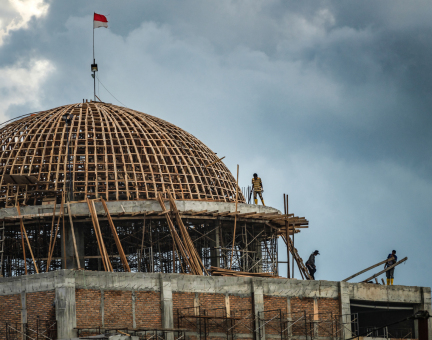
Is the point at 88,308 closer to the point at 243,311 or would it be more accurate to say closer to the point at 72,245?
the point at 243,311

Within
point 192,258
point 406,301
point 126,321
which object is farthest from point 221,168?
point 126,321

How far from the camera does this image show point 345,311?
127 feet

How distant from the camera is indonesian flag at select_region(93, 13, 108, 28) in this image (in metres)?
52.7

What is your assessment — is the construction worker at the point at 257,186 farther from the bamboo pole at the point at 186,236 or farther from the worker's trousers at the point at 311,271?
the bamboo pole at the point at 186,236

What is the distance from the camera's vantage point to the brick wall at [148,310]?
110 feet

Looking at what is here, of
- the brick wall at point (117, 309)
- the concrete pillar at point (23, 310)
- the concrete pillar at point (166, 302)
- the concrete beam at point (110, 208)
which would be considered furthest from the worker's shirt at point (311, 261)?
the concrete pillar at point (23, 310)

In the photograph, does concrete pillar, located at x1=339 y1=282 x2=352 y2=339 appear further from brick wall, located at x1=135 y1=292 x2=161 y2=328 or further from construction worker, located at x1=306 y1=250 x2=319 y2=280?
brick wall, located at x1=135 y1=292 x2=161 y2=328

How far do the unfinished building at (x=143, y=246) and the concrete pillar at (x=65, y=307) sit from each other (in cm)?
4

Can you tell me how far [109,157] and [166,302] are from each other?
41.1 ft

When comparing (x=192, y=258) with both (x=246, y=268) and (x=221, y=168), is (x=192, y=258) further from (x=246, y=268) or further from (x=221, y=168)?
(x=221, y=168)

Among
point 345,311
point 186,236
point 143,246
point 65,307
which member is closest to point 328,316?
point 345,311

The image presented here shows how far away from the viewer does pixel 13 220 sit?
41.4 metres

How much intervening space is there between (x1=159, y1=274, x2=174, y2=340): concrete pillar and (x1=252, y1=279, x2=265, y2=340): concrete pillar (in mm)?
4179

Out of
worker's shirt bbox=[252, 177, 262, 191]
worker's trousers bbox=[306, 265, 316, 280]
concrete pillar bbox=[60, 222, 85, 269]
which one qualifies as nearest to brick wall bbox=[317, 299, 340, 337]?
worker's trousers bbox=[306, 265, 316, 280]
